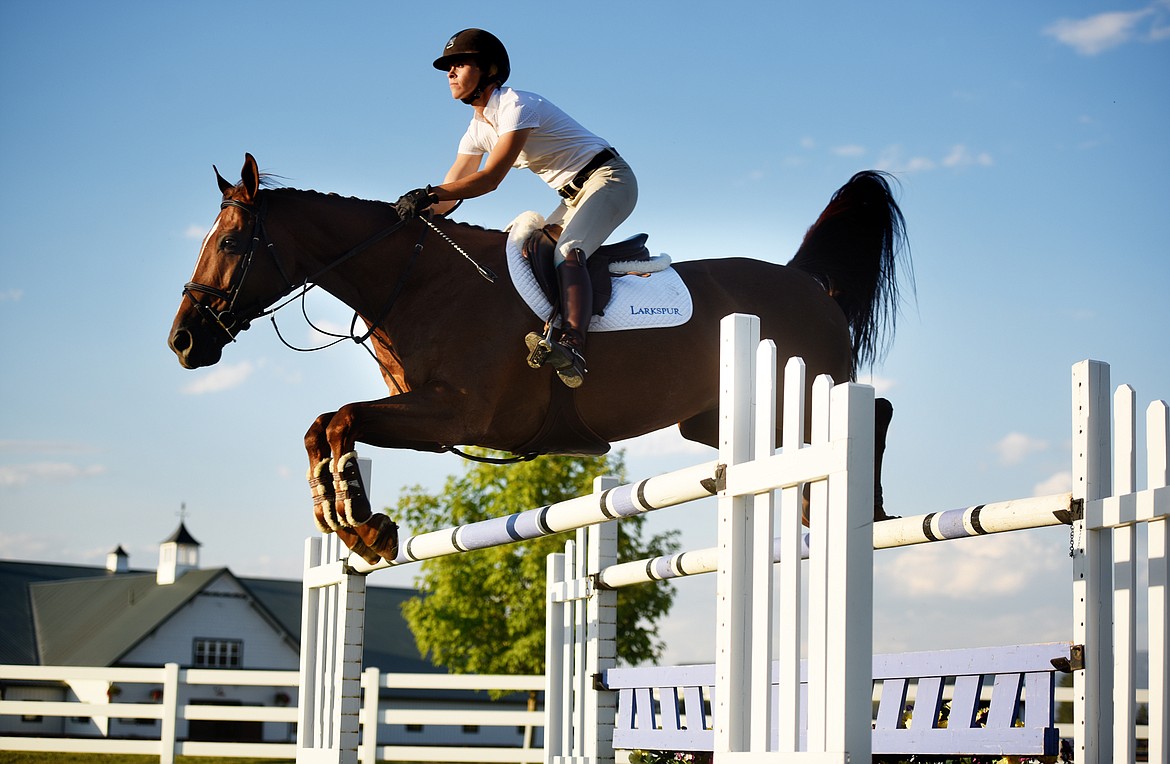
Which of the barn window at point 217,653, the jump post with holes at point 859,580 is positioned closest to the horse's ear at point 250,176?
the jump post with holes at point 859,580

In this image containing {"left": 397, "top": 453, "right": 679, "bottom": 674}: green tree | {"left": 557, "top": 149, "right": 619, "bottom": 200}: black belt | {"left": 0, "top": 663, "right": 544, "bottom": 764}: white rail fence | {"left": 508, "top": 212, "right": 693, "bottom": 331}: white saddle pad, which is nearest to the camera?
{"left": 508, "top": 212, "right": 693, "bottom": 331}: white saddle pad

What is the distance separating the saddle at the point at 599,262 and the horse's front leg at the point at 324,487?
1001 mm

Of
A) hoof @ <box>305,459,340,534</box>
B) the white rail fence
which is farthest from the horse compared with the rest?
the white rail fence

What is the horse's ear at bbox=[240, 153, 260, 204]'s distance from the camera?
5051mm

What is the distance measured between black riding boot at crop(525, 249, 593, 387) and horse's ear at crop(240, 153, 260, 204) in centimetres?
122

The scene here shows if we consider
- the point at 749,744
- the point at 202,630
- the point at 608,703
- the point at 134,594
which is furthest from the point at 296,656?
the point at 749,744

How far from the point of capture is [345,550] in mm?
5773

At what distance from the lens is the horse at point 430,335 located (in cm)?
475

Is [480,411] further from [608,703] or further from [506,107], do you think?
[608,703]

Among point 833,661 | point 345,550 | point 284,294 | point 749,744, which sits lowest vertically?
point 749,744

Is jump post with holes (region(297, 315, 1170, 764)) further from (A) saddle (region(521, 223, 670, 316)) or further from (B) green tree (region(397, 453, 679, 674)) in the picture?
(B) green tree (region(397, 453, 679, 674))

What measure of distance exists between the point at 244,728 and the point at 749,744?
128 ft

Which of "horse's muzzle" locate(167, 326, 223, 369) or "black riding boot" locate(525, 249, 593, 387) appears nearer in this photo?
"black riding boot" locate(525, 249, 593, 387)

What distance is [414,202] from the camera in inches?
203
